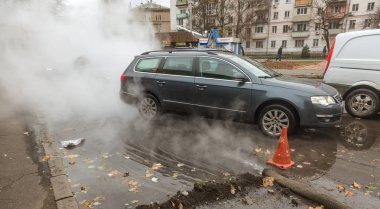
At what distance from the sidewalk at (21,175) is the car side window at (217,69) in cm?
359

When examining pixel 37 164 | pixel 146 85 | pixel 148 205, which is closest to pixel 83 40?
pixel 146 85

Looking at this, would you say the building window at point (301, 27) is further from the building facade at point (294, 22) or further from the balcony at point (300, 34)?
the balcony at point (300, 34)

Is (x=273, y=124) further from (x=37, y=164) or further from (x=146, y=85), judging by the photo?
(x=37, y=164)

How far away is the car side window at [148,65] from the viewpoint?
7016 mm

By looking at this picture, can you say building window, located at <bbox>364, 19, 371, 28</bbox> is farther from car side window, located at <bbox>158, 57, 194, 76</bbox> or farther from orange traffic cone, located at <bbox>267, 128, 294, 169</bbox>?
orange traffic cone, located at <bbox>267, 128, 294, 169</bbox>

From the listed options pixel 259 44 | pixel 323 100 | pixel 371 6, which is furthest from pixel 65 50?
pixel 259 44

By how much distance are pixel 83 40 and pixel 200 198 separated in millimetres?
10120

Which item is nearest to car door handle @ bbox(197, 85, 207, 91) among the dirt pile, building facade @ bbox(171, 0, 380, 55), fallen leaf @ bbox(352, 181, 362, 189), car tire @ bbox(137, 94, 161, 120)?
car tire @ bbox(137, 94, 161, 120)

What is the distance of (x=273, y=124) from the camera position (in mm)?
5656

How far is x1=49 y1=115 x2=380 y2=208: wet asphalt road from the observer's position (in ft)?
12.3

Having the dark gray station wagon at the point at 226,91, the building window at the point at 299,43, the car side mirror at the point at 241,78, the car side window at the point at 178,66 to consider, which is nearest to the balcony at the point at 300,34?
the building window at the point at 299,43

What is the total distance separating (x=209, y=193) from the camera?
3.57m

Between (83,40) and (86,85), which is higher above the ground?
(83,40)

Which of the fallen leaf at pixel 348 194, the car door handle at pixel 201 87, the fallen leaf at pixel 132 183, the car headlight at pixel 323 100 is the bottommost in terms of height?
the fallen leaf at pixel 132 183
